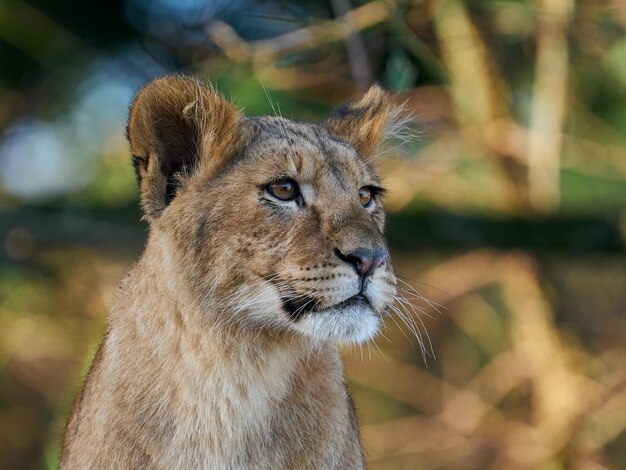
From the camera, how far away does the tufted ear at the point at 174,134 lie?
282 centimetres

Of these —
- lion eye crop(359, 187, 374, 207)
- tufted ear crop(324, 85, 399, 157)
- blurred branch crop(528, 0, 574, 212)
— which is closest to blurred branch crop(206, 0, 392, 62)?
blurred branch crop(528, 0, 574, 212)

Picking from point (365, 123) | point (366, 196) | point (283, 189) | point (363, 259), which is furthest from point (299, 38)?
point (363, 259)

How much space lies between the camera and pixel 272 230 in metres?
2.69

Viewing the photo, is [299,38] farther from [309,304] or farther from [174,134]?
[309,304]

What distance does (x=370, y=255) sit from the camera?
2.60 meters

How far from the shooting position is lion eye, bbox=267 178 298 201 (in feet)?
9.10

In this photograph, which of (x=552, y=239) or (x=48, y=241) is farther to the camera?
(x=48, y=241)

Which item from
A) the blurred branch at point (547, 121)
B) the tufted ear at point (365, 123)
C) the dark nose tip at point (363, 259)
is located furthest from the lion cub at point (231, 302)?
the blurred branch at point (547, 121)

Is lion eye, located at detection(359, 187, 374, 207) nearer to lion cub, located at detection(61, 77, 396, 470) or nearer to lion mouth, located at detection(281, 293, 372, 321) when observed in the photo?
lion cub, located at detection(61, 77, 396, 470)

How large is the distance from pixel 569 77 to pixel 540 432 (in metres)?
2.56

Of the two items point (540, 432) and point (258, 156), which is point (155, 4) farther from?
point (258, 156)

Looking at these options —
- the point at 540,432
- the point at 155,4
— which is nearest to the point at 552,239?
the point at 540,432

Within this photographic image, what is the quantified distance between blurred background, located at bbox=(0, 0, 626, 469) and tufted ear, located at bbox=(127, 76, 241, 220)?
3255 millimetres

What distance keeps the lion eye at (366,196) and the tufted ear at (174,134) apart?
40 centimetres
